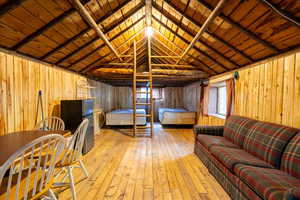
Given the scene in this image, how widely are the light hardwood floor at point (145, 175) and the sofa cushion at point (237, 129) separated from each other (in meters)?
0.75

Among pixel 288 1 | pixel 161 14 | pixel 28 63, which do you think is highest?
pixel 161 14

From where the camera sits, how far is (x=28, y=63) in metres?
2.29

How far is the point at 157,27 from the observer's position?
3.33 metres

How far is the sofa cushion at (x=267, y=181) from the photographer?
1.18 meters

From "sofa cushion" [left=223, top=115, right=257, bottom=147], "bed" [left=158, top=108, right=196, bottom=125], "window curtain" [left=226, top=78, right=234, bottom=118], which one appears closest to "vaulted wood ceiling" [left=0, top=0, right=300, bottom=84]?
"window curtain" [left=226, top=78, right=234, bottom=118]

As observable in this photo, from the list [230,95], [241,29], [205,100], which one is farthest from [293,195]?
[205,100]

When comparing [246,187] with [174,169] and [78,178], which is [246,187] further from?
[78,178]

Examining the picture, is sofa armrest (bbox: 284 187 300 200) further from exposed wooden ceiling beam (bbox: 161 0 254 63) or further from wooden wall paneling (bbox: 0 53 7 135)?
wooden wall paneling (bbox: 0 53 7 135)

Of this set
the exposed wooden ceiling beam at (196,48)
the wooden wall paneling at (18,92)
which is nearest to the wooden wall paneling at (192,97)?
the exposed wooden ceiling beam at (196,48)

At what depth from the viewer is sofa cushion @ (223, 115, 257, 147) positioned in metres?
2.32

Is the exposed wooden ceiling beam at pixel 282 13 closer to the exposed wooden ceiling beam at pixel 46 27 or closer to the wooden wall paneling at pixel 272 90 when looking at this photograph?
the wooden wall paneling at pixel 272 90

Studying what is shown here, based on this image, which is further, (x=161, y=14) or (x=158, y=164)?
(x=161, y=14)

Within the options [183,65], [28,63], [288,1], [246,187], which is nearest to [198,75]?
[183,65]

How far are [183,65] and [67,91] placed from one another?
11.1 feet
